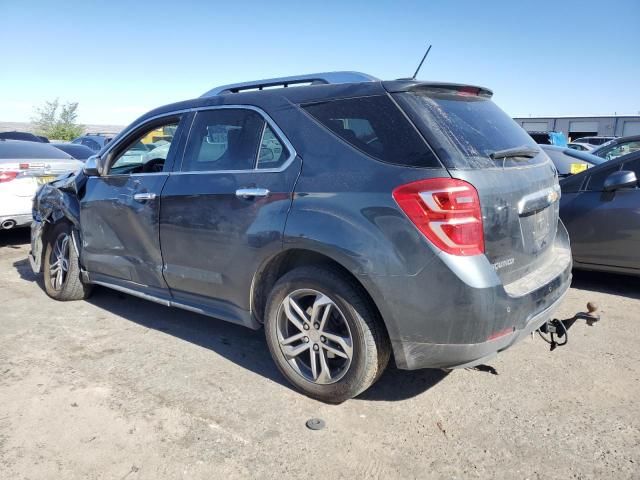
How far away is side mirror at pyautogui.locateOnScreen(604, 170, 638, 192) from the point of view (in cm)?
475

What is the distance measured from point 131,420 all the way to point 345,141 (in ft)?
6.40

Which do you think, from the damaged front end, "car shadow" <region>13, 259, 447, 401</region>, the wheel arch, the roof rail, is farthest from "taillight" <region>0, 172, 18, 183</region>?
the wheel arch

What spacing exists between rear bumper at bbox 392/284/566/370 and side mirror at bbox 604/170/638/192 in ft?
8.93

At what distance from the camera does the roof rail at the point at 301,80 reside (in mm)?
3176

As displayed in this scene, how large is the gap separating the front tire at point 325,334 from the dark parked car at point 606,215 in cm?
Result: 312

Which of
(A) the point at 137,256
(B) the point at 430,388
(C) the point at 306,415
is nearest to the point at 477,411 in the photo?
(B) the point at 430,388

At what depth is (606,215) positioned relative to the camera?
16.0 ft

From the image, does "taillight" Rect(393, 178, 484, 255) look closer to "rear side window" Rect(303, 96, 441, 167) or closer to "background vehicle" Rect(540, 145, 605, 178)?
"rear side window" Rect(303, 96, 441, 167)

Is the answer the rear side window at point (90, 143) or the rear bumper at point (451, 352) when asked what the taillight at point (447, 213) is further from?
the rear side window at point (90, 143)

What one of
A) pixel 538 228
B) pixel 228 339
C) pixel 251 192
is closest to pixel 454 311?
pixel 538 228

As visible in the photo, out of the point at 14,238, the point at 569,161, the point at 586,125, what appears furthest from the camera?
the point at 586,125

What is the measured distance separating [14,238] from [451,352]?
8193 millimetres

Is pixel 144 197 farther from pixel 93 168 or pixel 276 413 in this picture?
pixel 276 413

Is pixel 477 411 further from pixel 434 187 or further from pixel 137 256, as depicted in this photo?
pixel 137 256
